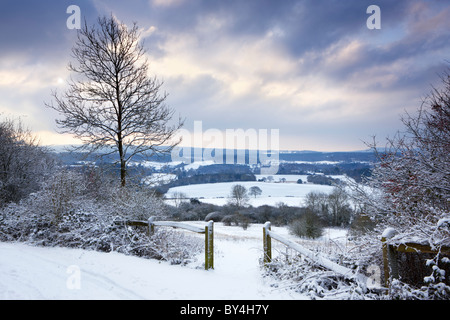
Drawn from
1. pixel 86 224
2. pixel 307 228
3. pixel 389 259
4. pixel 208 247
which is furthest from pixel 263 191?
pixel 389 259

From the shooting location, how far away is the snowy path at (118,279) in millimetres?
3992

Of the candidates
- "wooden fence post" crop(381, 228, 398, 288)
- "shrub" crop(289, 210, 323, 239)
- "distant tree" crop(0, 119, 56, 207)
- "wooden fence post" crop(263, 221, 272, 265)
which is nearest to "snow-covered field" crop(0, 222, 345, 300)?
"wooden fence post" crop(263, 221, 272, 265)

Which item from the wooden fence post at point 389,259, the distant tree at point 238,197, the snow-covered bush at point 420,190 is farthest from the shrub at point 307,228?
the wooden fence post at point 389,259

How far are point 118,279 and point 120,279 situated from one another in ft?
0.12

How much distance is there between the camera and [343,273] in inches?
157

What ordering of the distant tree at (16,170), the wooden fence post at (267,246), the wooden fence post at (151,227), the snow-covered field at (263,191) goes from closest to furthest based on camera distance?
the wooden fence post at (267,246) < the wooden fence post at (151,227) < the distant tree at (16,170) < the snow-covered field at (263,191)

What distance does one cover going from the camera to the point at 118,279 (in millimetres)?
4754

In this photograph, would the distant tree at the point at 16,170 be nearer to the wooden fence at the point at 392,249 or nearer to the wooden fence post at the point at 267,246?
the wooden fence post at the point at 267,246

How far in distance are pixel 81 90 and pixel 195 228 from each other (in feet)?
26.3

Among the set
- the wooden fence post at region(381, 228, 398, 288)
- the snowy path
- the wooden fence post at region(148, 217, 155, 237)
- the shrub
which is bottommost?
the shrub

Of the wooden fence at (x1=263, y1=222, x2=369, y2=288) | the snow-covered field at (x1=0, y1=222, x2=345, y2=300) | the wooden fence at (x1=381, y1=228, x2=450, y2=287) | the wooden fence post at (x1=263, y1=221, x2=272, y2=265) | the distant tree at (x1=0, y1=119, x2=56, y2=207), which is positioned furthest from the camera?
the distant tree at (x1=0, y1=119, x2=56, y2=207)

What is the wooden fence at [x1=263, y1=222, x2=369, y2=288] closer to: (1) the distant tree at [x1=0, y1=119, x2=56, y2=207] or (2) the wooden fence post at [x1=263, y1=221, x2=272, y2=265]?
(2) the wooden fence post at [x1=263, y1=221, x2=272, y2=265]

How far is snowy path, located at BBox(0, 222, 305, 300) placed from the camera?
399cm
